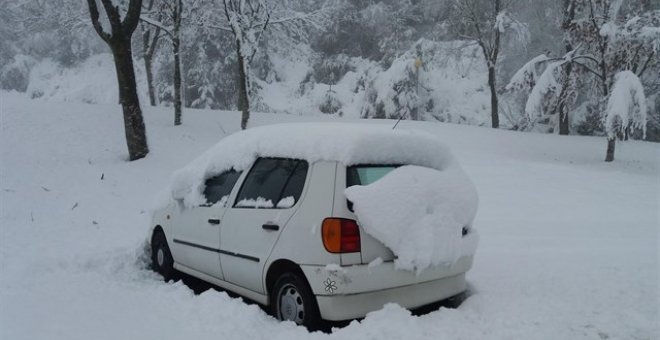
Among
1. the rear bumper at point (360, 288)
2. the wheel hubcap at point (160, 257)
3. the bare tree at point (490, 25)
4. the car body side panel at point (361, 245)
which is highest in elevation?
the bare tree at point (490, 25)

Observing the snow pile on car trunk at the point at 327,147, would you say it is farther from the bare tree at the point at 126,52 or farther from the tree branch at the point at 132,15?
the tree branch at the point at 132,15

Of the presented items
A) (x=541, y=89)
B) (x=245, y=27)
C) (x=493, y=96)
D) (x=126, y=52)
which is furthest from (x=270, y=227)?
(x=493, y=96)

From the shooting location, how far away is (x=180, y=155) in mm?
14492

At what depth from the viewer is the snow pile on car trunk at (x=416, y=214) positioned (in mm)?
3811

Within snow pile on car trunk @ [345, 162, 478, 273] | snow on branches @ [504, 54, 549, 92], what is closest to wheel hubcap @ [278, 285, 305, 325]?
snow pile on car trunk @ [345, 162, 478, 273]

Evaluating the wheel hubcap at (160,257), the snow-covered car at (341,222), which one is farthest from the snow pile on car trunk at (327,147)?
the wheel hubcap at (160,257)

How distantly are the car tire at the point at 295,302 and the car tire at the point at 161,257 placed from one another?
86.2 inches

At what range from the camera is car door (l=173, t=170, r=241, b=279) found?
Result: 499cm

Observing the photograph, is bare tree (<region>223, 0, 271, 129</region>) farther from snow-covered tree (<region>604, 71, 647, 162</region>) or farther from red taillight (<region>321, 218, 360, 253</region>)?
red taillight (<region>321, 218, 360, 253</region>)

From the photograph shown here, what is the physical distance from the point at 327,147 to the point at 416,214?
903mm

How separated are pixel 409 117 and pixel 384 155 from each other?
2200 centimetres

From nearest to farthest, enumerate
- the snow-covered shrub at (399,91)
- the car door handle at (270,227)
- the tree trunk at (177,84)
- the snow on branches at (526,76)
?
the car door handle at (270,227) < the tree trunk at (177,84) < the snow on branches at (526,76) < the snow-covered shrub at (399,91)

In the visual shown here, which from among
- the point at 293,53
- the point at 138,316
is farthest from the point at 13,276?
the point at 293,53

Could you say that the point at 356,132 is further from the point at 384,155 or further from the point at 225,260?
the point at 225,260
